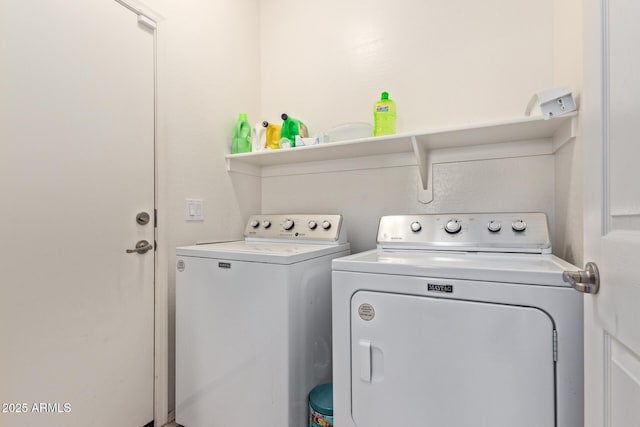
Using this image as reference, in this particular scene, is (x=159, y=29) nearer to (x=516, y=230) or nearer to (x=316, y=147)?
(x=316, y=147)

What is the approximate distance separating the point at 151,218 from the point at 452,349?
4.86 ft

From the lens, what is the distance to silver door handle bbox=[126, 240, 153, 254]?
1458 millimetres

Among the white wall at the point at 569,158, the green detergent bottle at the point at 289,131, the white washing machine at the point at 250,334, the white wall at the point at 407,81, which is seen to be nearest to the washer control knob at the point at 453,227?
the white wall at the point at 407,81

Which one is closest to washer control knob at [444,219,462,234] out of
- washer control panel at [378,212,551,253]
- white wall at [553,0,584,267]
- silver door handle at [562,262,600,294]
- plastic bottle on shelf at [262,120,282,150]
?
washer control panel at [378,212,551,253]

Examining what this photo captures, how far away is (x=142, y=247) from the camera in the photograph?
58.6 inches

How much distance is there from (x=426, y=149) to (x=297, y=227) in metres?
0.90

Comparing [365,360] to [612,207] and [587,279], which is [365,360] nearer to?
[587,279]

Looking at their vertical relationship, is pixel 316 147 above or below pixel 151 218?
above

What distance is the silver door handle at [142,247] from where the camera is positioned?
1458 millimetres

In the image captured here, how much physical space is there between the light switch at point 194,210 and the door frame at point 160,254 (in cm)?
13

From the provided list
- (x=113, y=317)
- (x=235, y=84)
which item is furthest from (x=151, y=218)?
(x=235, y=84)

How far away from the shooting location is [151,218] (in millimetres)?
1542

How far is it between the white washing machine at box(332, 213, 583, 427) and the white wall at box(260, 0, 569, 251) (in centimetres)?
50

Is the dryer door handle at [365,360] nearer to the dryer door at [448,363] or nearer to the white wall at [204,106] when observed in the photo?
the dryer door at [448,363]
